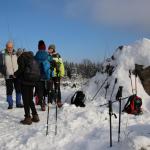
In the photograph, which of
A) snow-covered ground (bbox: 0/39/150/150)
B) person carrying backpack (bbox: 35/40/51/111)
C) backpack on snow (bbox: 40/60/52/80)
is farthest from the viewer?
backpack on snow (bbox: 40/60/52/80)

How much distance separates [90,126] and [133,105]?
2.51 m

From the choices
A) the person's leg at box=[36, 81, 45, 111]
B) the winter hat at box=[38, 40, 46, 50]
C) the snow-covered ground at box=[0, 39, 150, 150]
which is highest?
the winter hat at box=[38, 40, 46, 50]

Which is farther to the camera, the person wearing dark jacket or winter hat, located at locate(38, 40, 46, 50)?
winter hat, located at locate(38, 40, 46, 50)

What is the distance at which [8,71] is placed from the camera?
11.6 meters

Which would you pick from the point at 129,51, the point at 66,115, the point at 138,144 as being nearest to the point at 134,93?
the point at 129,51

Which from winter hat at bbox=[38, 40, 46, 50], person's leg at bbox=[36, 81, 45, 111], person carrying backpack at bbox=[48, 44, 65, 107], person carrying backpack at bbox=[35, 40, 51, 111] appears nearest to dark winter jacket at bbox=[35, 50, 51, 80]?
person carrying backpack at bbox=[35, 40, 51, 111]

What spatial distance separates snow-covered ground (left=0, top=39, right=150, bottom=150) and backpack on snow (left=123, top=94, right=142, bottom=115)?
0.27m

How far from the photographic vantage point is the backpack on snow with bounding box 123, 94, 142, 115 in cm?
1085

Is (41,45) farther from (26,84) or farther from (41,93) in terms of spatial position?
(26,84)

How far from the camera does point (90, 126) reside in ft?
28.9

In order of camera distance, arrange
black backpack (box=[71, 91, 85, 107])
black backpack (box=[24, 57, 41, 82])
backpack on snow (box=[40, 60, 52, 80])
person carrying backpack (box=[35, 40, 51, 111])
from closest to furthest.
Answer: black backpack (box=[24, 57, 41, 82]) < person carrying backpack (box=[35, 40, 51, 111]) < backpack on snow (box=[40, 60, 52, 80]) < black backpack (box=[71, 91, 85, 107])

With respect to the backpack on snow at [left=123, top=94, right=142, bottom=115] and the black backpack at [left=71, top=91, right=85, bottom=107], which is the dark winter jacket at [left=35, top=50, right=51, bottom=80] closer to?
the black backpack at [left=71, top=91, right=85, bottom=107]

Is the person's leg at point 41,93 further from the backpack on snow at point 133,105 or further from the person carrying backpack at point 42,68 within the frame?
the backpack on snow at point 133,105

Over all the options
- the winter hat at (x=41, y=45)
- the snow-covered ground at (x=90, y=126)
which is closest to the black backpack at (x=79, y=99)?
the snow-covered ground at (x=90, y=126)
